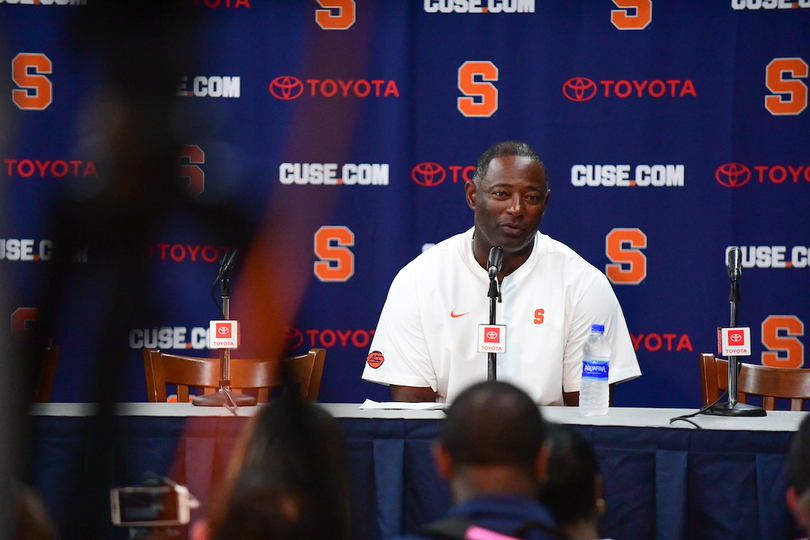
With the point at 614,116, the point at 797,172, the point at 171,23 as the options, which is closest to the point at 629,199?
the point at 614,116

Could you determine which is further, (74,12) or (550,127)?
(550,127)

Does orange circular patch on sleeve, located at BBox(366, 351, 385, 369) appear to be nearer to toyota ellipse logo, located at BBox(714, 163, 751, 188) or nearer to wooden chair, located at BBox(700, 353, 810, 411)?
wooden chair, located at BBox(700, 353, 810, 411)

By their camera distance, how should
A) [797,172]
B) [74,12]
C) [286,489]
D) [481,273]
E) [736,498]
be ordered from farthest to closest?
[797,172] → [481,273] → [736,498] → [286,489] → [74,12]

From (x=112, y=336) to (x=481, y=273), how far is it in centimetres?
222

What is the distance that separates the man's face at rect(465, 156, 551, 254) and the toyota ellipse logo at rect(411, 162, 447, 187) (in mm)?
869

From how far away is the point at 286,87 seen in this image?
352 cm

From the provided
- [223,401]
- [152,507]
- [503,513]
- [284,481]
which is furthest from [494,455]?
[223,401]

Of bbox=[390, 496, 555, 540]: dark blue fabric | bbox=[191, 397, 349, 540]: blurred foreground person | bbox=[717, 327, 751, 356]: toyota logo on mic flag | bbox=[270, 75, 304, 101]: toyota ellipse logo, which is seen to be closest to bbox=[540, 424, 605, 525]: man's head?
bbox=[390, 496, 555, 540]: dark blue fabric

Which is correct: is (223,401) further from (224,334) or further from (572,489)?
(572,489)

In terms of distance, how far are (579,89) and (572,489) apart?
255 cm

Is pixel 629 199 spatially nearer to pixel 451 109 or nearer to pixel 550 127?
pixel 550 127

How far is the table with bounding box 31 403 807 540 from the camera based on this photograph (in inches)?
74.9

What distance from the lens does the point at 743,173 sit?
3432mm

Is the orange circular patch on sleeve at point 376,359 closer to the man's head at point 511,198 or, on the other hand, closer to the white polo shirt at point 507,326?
the white polo shirt at point 507,326
